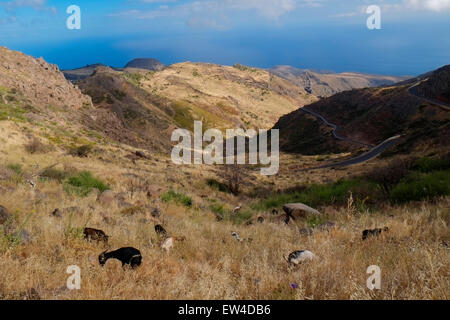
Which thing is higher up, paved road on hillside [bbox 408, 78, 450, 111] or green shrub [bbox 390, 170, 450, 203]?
paved road on hillside [bbox 408, 78, 450, 111]

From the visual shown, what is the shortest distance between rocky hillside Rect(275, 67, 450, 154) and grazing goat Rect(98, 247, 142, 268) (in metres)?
40.7

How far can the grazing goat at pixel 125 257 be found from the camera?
3416 millimetres

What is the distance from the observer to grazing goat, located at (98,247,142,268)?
3.42 metres

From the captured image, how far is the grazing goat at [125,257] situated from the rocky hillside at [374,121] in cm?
4072

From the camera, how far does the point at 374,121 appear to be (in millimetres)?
63062

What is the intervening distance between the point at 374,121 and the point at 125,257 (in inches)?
2744

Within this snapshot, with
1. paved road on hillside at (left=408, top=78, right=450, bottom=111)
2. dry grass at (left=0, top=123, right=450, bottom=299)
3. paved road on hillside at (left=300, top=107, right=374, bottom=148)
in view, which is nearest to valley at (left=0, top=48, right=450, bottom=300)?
dry grass at (left=0, top=123, right=450, bottom=299)

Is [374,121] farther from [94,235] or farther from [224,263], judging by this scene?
[94,235]

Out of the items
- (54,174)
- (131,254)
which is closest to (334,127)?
(54,174)

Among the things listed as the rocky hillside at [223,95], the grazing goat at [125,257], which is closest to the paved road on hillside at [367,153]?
the grazing goat at [125,257]

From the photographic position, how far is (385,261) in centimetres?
368

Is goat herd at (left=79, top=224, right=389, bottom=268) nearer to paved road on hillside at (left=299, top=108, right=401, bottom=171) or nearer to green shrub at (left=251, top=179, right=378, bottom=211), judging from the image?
green shrub at (left=251, top=179, right=378, bottom=211)

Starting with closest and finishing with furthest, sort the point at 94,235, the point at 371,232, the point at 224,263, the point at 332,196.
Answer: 1. the point at 224,263
2. the point at 94,235
3. the point at 371,232
4. the point at 332,196
